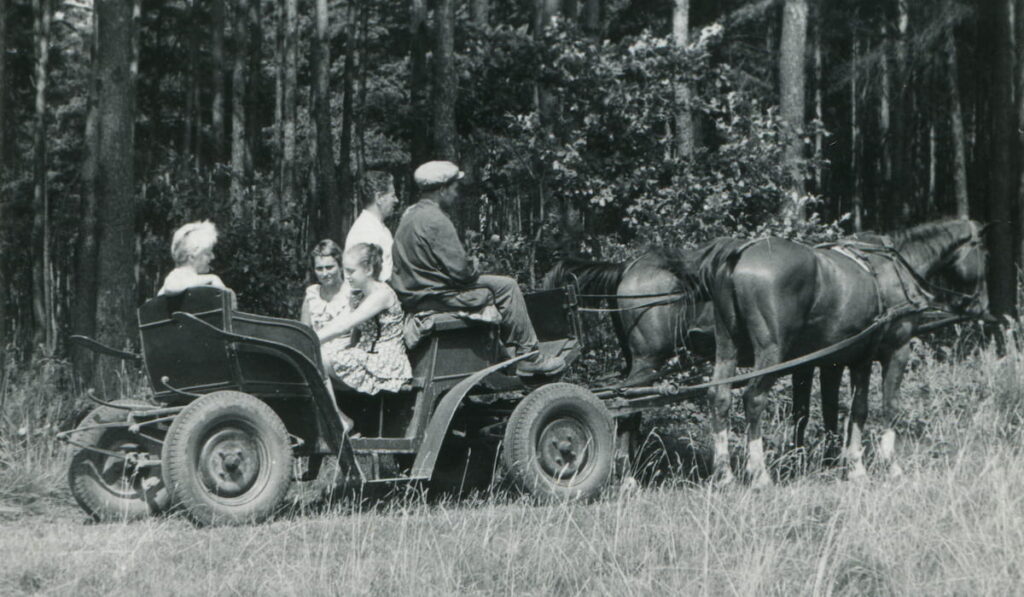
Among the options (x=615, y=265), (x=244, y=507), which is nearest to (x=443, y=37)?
(x=615, y=265)

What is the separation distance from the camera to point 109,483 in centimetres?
717

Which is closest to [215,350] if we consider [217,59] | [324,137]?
[324,137]

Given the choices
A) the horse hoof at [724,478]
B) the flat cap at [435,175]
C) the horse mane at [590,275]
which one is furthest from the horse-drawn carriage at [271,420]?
the horse mane at [590,275]

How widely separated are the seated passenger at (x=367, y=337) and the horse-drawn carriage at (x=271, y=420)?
18 cm

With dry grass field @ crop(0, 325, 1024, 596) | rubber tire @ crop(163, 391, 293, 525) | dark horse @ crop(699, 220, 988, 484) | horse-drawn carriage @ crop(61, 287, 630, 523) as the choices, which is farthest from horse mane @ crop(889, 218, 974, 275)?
rubber tire @ crop(163, 391, 293, 525)

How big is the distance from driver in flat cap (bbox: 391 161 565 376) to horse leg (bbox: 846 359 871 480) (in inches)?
102

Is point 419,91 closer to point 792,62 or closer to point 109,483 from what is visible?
point 792,62

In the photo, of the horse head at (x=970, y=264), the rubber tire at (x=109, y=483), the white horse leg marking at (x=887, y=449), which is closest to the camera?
the rubber tire at (x=109, y=483)

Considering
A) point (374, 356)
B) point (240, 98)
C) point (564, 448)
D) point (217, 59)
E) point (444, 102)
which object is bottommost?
point (564, 448)

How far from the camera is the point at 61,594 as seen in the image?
17.3ft

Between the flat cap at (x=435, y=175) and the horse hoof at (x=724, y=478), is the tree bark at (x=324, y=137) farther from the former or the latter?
the horse hoof at (x=724, y=478)

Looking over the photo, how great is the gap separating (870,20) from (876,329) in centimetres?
2127

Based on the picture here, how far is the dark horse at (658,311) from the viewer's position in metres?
9.42

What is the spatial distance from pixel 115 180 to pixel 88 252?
2.93 meters
